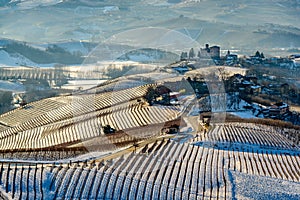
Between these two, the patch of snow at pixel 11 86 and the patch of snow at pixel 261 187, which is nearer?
the patch of snow at pixel 261 187

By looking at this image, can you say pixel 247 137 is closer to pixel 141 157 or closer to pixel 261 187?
pixel 141 157

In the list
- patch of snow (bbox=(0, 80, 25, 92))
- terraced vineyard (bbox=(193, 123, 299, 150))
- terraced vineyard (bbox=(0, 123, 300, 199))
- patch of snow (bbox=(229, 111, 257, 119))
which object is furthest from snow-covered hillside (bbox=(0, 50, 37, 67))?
terraced vineyard (bbox=(0, 123, 300, 199))

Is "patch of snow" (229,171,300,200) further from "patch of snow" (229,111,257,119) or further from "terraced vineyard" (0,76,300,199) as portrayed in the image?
"patch of snow" (229,111,257,119)

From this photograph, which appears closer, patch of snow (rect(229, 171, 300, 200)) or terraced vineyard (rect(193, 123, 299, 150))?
patch of snow (rect(229, 171, 300, 200))

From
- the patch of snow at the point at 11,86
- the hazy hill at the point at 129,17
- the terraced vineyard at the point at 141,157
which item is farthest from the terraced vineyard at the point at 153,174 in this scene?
the hazy hill at the point at 129,17

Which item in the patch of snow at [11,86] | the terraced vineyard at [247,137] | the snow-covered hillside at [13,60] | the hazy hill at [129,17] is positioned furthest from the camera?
the hazy hill at [129,17]

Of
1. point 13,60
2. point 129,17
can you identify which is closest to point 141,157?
point 13,60

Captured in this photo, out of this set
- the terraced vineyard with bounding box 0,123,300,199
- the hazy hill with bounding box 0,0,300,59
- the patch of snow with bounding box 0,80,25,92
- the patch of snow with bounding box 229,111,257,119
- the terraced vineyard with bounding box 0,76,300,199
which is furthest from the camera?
the hazy hill with bounding box 0,0,300,59

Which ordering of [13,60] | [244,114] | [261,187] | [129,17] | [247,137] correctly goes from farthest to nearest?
[129,17], [13,60], [244,114], [247,137], [261,187]

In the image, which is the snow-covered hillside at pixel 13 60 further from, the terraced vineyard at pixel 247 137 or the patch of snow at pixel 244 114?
the terraced vineyard at pixel 247 137
